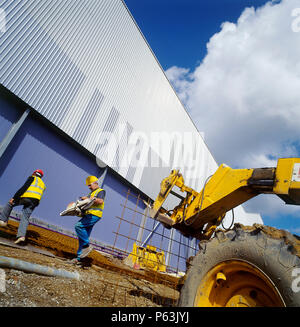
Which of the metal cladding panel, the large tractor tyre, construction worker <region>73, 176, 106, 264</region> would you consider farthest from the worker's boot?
the metal cladding panel

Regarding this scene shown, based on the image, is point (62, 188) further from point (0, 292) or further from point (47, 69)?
point (0, 292)

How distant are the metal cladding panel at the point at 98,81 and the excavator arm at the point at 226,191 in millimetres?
5543

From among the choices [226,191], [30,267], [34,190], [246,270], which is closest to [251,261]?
[246,270]

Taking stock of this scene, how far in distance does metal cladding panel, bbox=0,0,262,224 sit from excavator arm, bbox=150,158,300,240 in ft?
18.2

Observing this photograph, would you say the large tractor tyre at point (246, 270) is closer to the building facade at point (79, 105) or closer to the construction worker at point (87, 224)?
the construction worker at point (87, 224)

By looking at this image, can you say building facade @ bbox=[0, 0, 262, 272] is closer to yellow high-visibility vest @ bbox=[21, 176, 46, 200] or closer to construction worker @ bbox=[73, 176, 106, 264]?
yellow high-visibility vest @ bbox=[21, 176, 46, 200]

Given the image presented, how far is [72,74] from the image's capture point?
8242 millimetres

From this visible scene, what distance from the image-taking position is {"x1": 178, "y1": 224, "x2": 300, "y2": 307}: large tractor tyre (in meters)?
1.46

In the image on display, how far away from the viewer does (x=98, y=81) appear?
938 centimetres

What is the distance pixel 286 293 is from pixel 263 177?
61.5 inches

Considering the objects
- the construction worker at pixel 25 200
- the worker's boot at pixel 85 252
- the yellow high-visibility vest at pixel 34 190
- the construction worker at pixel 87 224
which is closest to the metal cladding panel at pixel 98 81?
the yellow high-visibility vest at pixel 34 190
